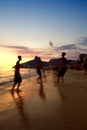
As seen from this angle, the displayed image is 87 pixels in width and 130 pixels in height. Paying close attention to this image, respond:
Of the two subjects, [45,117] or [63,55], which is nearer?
[45,117]

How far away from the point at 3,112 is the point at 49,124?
2162mm

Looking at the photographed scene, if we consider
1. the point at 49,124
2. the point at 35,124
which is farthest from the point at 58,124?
the point at 35,124

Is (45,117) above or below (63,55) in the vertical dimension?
below

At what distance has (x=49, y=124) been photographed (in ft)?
17.2

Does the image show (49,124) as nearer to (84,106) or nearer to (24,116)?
(24,116)

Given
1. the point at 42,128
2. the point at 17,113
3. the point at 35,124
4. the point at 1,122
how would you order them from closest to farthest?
1. the point at 42,128
2. the point at 35,124
3. the point at 1,122
4. the point at 17,113

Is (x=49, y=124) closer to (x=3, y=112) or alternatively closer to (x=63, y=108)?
(x=63, y=108)

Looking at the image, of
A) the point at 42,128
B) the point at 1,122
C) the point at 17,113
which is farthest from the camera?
the point at 17,113

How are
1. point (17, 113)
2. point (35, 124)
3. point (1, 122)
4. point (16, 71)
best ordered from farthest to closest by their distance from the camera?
1. point (16, 71)
2. point (17, 113)
3. point (1, 122)
4. point (35, 124)

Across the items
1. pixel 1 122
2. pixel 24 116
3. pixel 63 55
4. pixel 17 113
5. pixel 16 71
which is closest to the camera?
pixel 1 122

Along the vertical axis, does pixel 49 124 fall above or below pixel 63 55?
below

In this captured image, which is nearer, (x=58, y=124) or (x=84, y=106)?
(x=58, y=124)

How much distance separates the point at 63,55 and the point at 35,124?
9078 millimetres

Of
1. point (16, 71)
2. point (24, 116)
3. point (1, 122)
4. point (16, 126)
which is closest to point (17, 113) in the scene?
point (24, 116)
